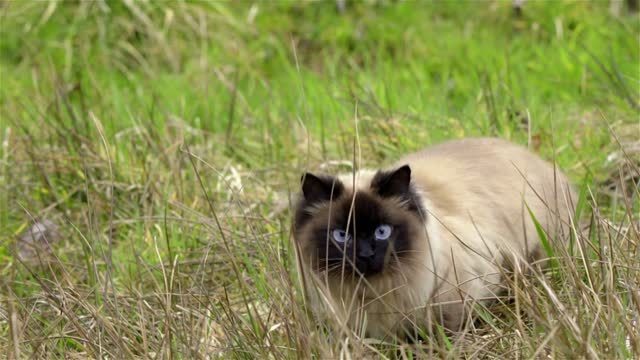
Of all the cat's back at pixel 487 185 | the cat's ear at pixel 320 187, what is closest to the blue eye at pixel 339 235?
the cat's ear at pixel 320 187

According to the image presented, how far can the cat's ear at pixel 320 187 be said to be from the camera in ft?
10.2

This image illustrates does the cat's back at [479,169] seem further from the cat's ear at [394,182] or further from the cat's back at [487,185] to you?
the cat's ear at [394,182]

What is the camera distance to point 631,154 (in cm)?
384

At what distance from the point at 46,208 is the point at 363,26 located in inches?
138

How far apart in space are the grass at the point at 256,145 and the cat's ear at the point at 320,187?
15 centimetres

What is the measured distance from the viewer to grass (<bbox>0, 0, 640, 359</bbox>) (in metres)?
2.77

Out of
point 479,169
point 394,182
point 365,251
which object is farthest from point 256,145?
point 365,251

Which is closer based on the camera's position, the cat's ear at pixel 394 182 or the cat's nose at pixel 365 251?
the cat's nose at pixel 365 251

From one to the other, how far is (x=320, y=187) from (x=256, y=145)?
2.05m

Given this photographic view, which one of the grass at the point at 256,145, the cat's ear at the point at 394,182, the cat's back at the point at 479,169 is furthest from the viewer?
the cat's back at the point at 479,169

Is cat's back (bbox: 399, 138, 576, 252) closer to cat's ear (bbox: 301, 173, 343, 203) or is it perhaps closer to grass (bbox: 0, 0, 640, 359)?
grass (bbox: 0, 0, 640, 359)

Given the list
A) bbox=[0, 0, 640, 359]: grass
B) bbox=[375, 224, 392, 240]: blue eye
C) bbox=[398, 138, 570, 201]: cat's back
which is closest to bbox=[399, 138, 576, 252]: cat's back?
bbox=[398, 138, 570, 201]: cat's back

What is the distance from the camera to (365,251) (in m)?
2.94

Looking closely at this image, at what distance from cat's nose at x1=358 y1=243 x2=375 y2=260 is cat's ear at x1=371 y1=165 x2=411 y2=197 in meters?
0.22
